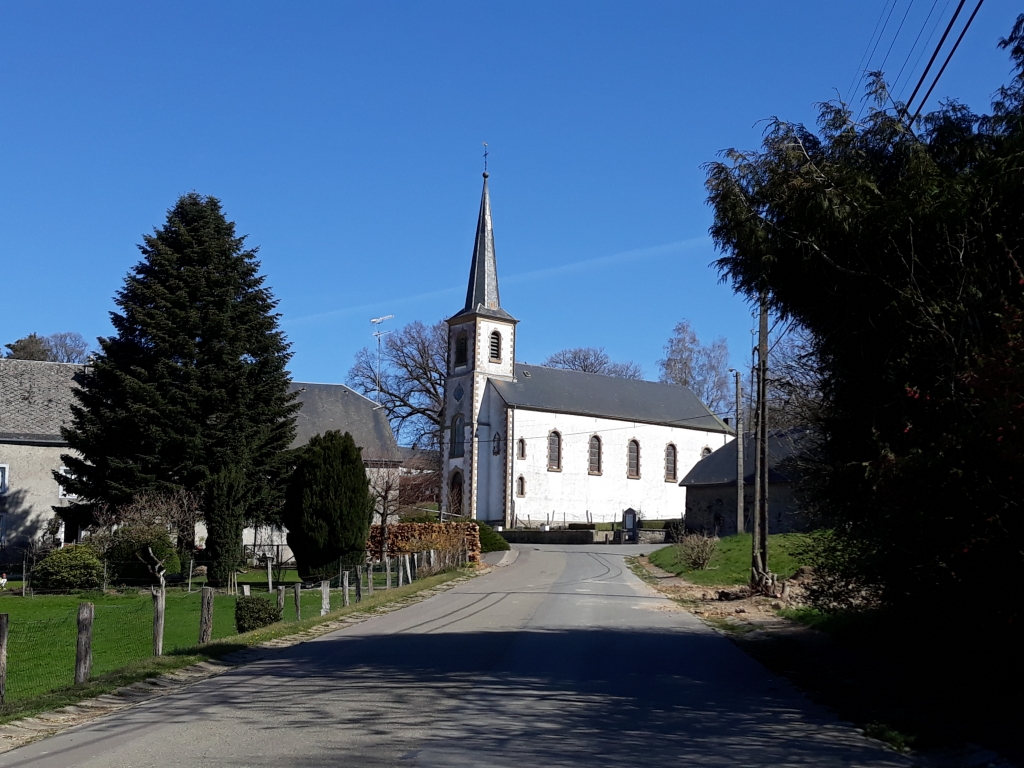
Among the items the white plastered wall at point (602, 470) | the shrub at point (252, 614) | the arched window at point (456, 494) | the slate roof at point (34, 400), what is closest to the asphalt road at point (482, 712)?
the shrub at point (252, 614)

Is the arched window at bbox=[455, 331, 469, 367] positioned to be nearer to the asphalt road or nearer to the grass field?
the grass field

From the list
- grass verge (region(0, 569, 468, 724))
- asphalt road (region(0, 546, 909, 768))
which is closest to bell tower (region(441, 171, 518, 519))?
grass verge (region(0, 569, 468, 724))

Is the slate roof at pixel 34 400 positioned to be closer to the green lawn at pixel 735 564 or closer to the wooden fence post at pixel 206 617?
the green lawn at pixel 735 564

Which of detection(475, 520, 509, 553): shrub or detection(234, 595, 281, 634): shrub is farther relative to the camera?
detection(475, 520, 509, 553): shrub

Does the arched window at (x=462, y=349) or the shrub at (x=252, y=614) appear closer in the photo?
the shrub at (x=252, y=614)

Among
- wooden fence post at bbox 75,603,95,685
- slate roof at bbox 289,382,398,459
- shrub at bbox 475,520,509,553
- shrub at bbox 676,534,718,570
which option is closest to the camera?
wooden fence post at bbox 75,603,95,685

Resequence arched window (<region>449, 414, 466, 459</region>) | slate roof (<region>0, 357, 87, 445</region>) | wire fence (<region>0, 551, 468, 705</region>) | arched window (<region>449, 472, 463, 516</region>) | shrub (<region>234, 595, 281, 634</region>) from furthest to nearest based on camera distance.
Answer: arched window (<region>449, 414, 466, 459</region>)
arched window (<region>449, 472, 463, 516</region>)
slate roof (<region>0, 357, 87, 445</region>)
shrub (<region>234, 595, 281, 634</region>)
wire fence (<region>0, 551, 468, 705</region>)

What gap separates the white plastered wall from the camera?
67750 millimetres

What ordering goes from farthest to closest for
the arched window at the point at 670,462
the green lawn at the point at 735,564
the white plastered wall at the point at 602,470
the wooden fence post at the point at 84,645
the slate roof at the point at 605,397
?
the arched window at the point at 670,462
the slate roof at the point at 605,397
the white plastered wall at the point at 602,470
the green lawn at the point at 735,564
the wooden fence post at the point at 84,645

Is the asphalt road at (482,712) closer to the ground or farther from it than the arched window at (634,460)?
closer to the ground

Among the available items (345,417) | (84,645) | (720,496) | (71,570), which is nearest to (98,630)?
(84,645)

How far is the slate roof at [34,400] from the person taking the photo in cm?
4228

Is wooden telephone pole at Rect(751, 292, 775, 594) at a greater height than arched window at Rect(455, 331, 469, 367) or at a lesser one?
lesser

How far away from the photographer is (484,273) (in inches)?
2741
